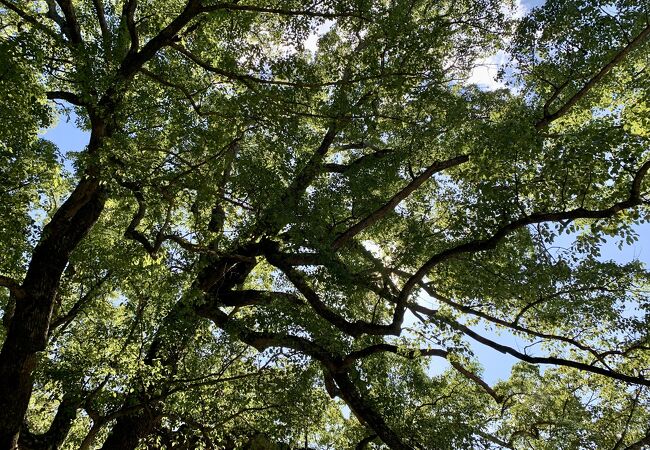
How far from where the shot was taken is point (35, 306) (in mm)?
6539

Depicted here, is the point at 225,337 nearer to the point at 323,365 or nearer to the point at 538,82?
the point at 323,365

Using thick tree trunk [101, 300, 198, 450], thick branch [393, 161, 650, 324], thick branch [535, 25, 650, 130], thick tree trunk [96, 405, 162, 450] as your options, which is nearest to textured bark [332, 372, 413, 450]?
thick branch [393, 161, 650, 324]

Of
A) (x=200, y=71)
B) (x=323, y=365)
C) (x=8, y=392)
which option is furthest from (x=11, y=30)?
(x=323, y=365)

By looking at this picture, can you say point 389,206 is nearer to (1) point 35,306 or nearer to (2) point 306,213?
(2) point 306,213

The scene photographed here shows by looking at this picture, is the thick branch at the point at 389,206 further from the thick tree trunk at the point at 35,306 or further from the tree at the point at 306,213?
the thick tree trunk at the point at 35,306

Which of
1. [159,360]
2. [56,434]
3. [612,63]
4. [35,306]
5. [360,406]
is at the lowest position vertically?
[56,434]

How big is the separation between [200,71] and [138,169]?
331 cm

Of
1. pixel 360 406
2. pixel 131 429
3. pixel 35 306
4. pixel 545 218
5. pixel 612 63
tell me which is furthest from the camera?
pixel 131 429

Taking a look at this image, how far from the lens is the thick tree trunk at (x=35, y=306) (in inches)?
237

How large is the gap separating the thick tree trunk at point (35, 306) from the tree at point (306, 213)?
3 cm

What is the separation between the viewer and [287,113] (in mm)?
6844

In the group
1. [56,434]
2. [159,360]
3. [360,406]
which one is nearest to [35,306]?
[159,360]

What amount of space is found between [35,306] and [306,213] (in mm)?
3967

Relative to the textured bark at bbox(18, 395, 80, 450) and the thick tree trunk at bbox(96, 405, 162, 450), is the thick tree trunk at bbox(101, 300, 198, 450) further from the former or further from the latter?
the textured bark at bbox(18, 395, 80, 450)
